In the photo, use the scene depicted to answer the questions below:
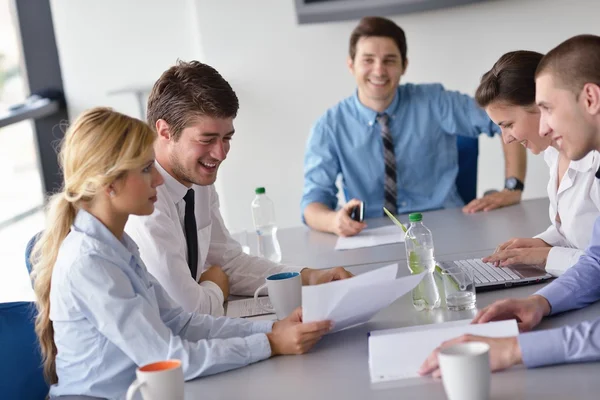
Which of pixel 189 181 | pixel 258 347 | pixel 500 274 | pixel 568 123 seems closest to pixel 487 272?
pixel 500 274

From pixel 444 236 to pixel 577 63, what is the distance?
1.03m

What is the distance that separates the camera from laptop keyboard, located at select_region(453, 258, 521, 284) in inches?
78.8

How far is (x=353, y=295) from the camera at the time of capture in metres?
1.62

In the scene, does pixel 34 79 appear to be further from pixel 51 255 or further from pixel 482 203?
pixel 51 255

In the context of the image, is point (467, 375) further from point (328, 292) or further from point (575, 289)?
point (575, 289)

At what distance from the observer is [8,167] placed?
16.2ft

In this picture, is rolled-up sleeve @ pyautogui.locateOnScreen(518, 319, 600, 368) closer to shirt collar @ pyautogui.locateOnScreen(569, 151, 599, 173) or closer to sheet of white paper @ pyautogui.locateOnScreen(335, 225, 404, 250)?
shirt collar @ pyautogui.locateOnScreen(569, 151, 599, 173)

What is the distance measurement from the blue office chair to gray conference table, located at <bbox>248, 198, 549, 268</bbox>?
2.99 feet

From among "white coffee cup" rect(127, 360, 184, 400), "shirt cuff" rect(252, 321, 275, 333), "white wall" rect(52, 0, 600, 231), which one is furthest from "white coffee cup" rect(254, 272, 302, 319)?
"white wall" rect(52, 0, 600, 231)

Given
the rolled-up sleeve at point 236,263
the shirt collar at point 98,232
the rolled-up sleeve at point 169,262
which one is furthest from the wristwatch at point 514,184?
the shirt collar at point 98,232

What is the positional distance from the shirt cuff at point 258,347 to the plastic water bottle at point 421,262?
37 cm

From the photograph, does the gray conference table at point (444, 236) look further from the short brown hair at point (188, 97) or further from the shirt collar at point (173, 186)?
the short brown hair at point (188, 97)

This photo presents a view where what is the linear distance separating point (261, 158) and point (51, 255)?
281 centimetres

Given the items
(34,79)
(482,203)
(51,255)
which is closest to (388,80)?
(482,203)
